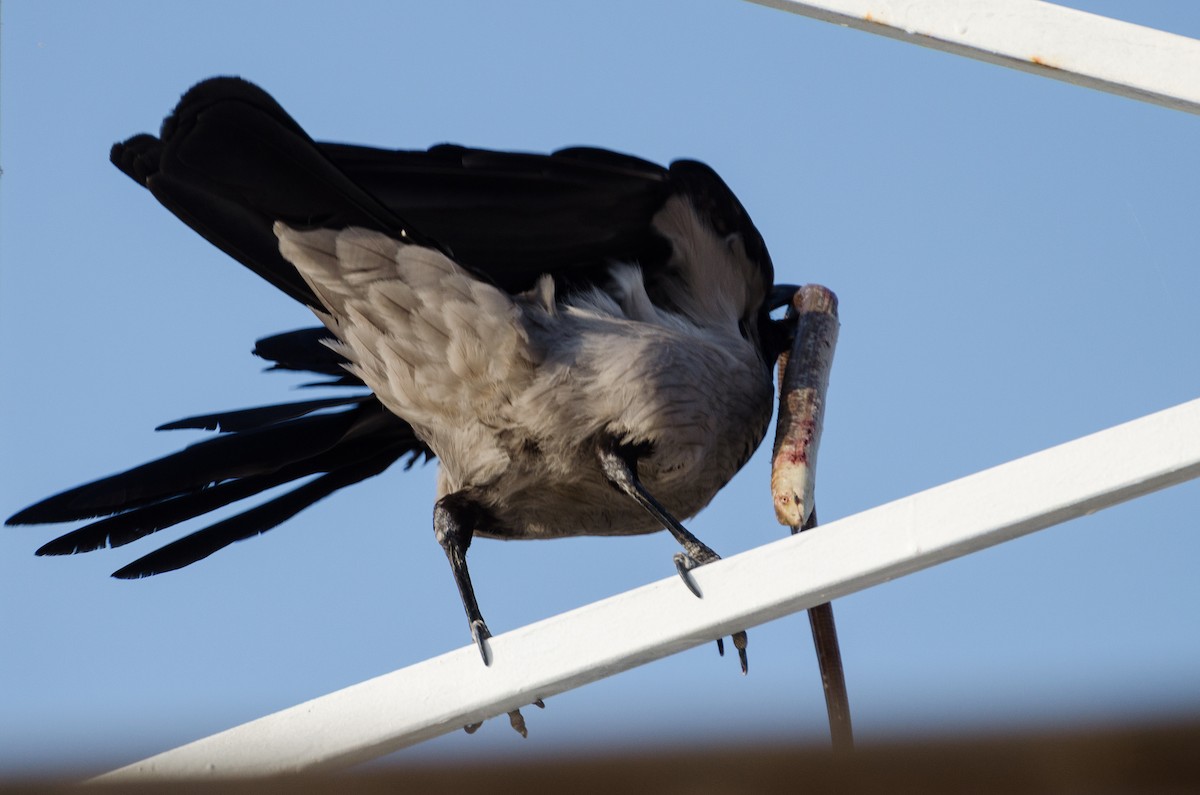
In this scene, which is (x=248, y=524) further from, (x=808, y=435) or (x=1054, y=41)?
(x=1054, y=41)

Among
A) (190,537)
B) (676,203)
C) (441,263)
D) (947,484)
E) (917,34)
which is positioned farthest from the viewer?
(190,537)

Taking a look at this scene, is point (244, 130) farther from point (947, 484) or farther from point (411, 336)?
point (947, 484)

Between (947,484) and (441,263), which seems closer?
(947,484)

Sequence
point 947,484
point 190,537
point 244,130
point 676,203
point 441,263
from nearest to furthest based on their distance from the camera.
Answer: point 947,484
point 244,130
point 441,263
point 676,203
point 190,537

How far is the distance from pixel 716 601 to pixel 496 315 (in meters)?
1.61

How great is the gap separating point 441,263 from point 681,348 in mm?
628

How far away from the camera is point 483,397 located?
3455 mm

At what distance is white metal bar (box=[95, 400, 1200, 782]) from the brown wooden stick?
677 millimetres

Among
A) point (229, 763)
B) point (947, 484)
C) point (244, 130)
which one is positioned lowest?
point (229, 763)

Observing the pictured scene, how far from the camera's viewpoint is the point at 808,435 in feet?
10.6

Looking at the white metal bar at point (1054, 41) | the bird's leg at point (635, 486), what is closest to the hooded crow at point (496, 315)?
the bird's leg at point (635, 486)

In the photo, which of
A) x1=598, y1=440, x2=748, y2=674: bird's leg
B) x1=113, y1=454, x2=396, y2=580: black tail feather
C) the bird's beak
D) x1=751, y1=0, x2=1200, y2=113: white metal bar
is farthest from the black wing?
x1=751, y1=0, x2=1200, y2=113: white metal bar

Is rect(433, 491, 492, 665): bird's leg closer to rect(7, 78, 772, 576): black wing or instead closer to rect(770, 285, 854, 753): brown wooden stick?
rect(7, 78, 772, 576): black wing

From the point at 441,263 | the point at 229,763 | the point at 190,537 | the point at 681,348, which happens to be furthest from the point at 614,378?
the point at 229,763
